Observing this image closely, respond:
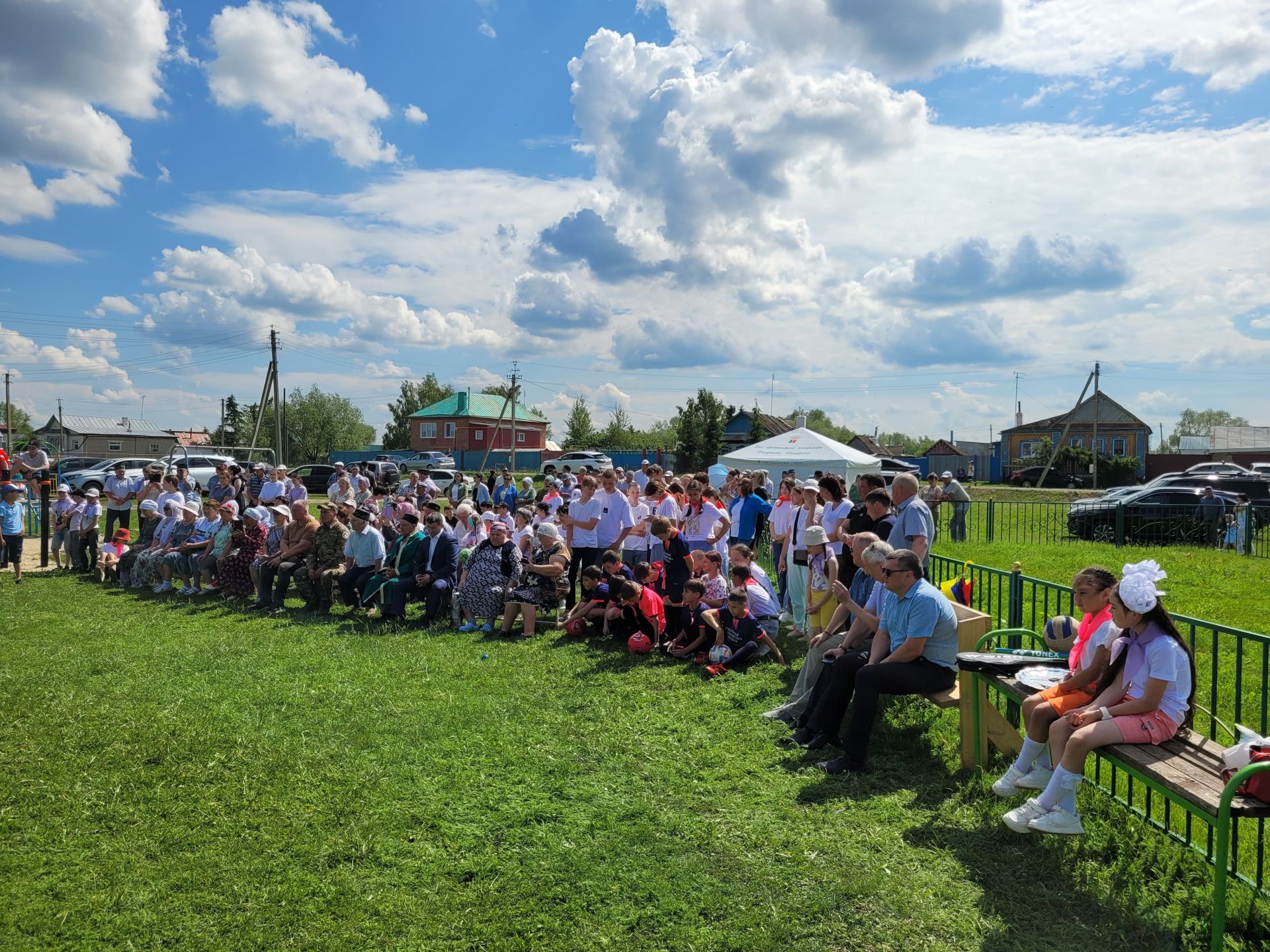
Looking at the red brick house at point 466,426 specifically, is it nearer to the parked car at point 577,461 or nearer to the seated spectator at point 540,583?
the parked car at point 577,461

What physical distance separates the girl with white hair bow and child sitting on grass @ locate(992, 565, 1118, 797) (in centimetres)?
22

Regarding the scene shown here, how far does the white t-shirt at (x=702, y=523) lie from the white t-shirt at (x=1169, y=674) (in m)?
6.43

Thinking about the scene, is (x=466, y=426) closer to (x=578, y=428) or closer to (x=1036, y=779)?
(x=578, y=428)

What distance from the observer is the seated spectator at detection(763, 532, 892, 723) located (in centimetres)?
591

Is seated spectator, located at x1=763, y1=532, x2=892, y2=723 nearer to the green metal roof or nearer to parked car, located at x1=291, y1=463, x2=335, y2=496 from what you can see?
parked car, located at x1=291, y1=463, x2=335, y2=496

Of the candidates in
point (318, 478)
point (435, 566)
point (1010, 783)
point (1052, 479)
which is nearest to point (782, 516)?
point (435, 566)

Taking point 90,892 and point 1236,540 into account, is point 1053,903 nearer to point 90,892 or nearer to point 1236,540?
point 90,892

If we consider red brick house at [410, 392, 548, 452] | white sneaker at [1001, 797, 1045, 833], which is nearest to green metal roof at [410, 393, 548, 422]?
red brick house at [410, 392, 548, 452]

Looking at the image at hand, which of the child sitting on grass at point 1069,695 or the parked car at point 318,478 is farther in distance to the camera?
the parked car at point 318,478

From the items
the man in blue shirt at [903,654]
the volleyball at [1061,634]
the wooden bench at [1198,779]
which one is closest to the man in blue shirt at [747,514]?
the man in blue shirt at [903,654]

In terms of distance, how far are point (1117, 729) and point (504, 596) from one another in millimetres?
7066

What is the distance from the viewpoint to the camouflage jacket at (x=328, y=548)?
36.5 ft

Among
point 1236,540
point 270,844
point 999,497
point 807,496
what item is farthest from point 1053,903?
point 999,497

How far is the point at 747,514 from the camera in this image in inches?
452
